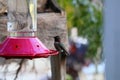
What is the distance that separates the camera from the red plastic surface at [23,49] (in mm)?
1264

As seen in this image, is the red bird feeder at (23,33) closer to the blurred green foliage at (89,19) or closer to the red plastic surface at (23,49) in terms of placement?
the red plastic surface at (23,49)

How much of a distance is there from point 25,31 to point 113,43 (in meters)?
0.42

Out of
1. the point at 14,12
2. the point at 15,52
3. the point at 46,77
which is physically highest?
the point at 14,12

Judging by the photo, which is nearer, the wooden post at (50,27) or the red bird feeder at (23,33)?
the red bird feeder at (23,33)

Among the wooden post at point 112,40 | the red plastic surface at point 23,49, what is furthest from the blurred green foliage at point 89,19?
the wooden post at point 112,40

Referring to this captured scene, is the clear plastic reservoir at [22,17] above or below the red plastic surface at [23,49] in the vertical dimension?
above

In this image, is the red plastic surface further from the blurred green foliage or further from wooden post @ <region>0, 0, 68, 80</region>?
the blurred green foliage

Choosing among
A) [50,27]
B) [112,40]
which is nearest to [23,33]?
[50,27]

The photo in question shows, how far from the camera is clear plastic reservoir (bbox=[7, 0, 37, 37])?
1.43 m

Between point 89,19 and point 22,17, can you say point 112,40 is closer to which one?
point 22,17

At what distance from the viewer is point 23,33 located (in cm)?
142

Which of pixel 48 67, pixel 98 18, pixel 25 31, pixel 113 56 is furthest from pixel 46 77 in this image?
pixel 98 18

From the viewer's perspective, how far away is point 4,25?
154 cm

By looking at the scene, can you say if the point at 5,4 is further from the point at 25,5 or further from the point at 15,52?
the point at 15,52
